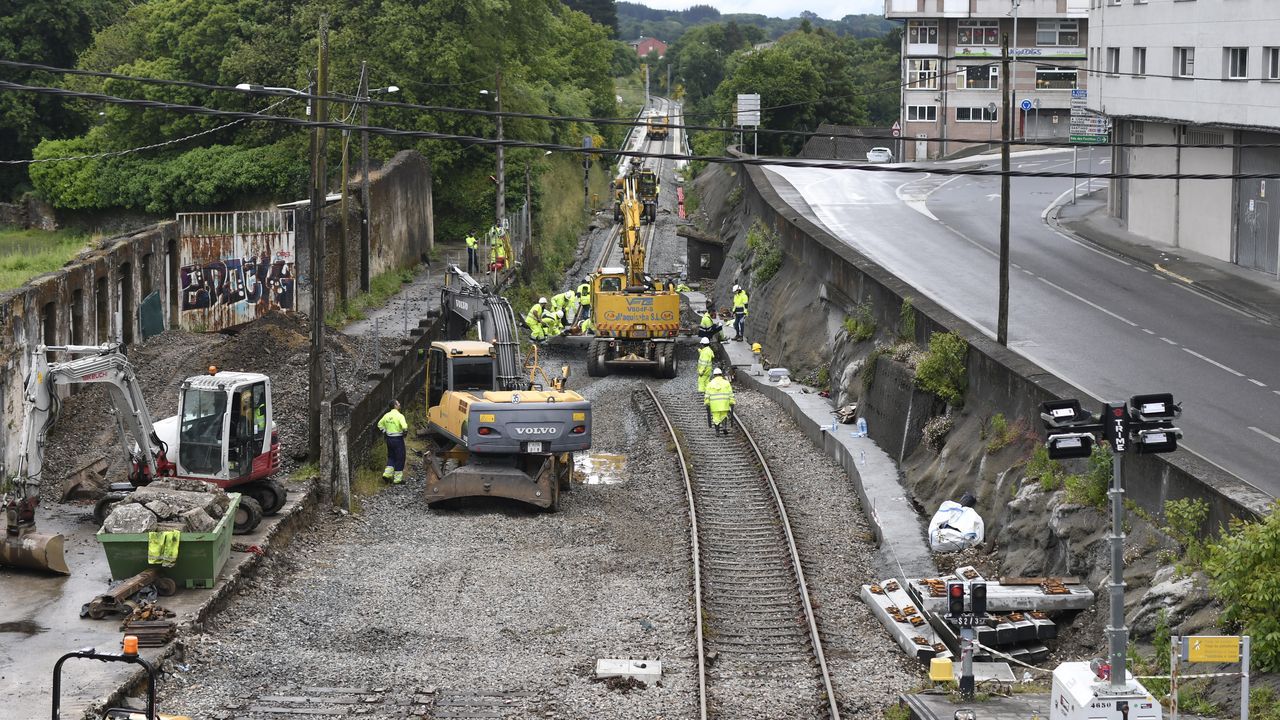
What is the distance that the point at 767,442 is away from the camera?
97.9 ft

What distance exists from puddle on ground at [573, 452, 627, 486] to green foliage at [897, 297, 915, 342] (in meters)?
6.10

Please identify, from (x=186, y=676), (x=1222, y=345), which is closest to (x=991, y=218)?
(x=1222, y=345)

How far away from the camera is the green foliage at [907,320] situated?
28.9 m

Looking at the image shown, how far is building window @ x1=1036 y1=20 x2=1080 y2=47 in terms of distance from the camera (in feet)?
296

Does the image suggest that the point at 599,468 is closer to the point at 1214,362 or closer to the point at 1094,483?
the point at 1214,362

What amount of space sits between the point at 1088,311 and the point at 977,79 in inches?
2458

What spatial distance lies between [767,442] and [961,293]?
27.6ft

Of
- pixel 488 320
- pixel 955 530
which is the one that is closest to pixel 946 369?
pixel 955 530

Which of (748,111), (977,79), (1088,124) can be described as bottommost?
(1088,124)

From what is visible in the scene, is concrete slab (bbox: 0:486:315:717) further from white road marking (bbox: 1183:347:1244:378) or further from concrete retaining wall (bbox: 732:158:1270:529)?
white road marking (bbox: 1183:347:1244:378)

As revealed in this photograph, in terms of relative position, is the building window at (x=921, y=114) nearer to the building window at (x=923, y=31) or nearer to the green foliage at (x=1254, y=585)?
the building window at (x=923, y=31)

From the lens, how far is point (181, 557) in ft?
61.8

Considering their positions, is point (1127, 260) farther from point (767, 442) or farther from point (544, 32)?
point (544, 32)

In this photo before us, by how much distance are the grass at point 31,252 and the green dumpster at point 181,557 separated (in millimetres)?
11864
